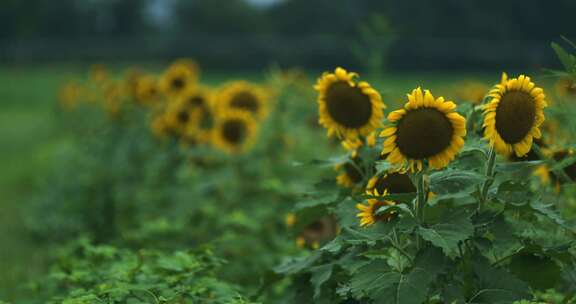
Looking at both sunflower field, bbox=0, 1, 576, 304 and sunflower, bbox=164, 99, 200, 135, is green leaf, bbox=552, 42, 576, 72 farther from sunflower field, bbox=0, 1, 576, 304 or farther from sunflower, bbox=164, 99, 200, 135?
sunflower, bbox=164, 99, 200, 135

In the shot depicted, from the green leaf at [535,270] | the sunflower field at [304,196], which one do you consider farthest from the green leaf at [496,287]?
the green leaf at [535,270]

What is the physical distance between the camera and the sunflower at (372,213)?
2.66m

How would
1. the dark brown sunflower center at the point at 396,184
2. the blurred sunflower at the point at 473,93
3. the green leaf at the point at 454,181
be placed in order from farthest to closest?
the blurred sunflower at the point at 473,93
the dark brown sunflower center at the point at 396,184
the green leaf at the point at 454,181

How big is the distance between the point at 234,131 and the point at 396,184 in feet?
11.3

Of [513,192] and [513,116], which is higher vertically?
[513,116]

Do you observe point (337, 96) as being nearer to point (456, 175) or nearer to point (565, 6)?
point (456, 175)

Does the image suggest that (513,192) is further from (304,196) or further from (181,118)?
(181,118)

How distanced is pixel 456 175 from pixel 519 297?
0.39m

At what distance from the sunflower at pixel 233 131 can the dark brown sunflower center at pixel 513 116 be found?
12.3 ft

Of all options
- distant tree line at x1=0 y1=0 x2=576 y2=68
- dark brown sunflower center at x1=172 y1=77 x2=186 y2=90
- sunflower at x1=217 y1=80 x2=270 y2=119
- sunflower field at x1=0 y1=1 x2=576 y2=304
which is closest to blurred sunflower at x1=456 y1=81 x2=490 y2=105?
sunflower field at x1=0 y1=1 x2=576 y2=304

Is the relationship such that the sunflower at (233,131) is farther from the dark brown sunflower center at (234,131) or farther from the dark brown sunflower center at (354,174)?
the dark brown sunflower center at (354,174)

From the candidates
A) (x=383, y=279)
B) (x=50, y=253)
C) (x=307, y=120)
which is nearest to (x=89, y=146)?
(x=50, y=253)

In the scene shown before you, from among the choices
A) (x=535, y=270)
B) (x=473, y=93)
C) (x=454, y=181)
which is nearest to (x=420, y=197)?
(x=454, y=181)

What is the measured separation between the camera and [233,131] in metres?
6.15
